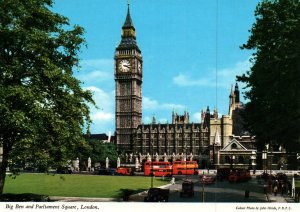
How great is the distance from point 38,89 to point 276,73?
1158cm

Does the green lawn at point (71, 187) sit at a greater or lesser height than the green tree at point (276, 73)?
lesser

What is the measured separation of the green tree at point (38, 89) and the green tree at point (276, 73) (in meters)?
9.37

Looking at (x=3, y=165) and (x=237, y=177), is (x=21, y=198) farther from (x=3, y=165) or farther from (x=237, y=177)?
(x=237, y=177)

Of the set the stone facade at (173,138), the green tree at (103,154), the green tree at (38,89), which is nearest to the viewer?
the green tree at (38,89)

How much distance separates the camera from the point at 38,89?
22016 mm

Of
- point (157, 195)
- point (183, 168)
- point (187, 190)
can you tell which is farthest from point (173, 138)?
point (157, 195)

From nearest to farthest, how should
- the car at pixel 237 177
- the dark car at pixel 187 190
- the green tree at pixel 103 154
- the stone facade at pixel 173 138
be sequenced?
the dark car at pixel 187 190 < the car at pixel 237 177 < the green tree at pixel 103 154 < the stone facade at pixel 173 138

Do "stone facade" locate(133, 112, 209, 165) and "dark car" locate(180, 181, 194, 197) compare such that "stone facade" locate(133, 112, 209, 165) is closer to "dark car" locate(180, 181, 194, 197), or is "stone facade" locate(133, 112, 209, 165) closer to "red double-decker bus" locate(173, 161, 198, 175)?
"red double-decker bus" locate(173, 161, 198, 175)

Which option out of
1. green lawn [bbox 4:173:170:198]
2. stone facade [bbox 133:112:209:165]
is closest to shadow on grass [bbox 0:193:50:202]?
green lawn [bbox 4:173:170:198]

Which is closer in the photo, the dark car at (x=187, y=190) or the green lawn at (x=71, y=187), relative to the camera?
the dark car at (x=187, y=190)

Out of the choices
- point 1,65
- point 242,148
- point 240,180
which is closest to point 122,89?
point 242,148

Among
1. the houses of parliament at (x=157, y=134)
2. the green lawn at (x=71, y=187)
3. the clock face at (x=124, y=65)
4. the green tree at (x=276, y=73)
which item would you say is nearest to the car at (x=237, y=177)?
the green lawn at (x=71, y=187)

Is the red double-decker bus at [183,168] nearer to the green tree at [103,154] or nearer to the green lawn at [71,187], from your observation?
the green tree at [103,154]

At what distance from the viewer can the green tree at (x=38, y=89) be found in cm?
2125
